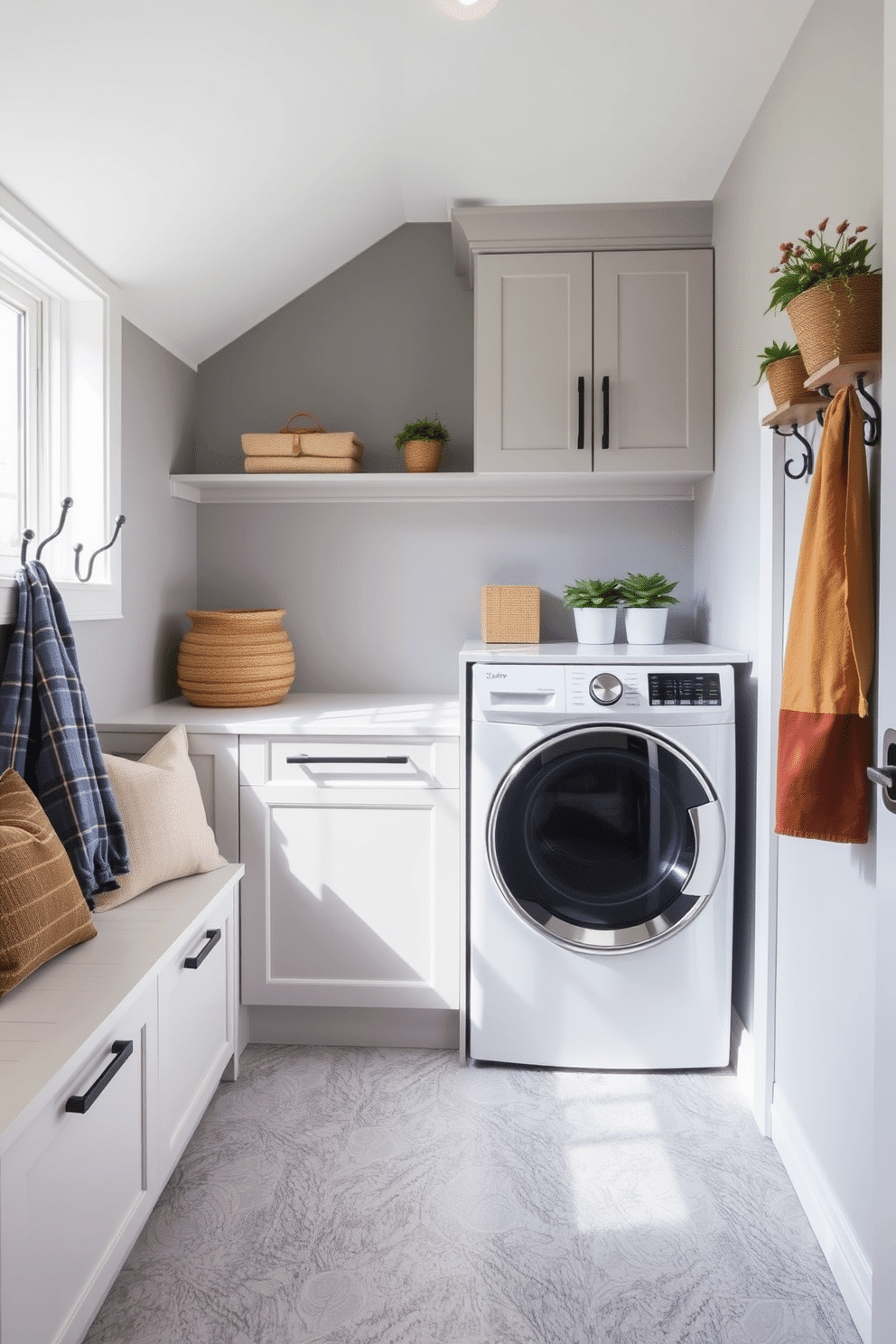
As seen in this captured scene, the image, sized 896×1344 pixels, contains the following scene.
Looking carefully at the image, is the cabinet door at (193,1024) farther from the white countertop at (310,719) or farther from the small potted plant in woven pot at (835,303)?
the small potted plant in woven pot at (835,303)

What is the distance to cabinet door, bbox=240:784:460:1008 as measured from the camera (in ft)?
7.50

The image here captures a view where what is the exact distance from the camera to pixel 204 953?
1854 mm

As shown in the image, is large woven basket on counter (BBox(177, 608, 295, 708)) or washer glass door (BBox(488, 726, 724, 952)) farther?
large woven basket on counter (BBox(177, 608, 295, 708))

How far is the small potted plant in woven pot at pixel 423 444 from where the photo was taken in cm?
271

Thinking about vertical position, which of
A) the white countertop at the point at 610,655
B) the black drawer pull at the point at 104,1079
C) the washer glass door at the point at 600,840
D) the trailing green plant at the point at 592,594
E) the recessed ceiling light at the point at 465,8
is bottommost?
the black drawer pull at the point at 104,1079

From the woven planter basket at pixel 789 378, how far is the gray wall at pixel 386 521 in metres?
1.24

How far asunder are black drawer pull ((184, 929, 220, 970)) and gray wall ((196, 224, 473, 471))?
160 cm

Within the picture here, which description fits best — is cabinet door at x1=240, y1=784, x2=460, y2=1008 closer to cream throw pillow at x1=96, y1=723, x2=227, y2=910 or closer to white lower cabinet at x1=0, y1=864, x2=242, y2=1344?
cream throw pillow at x1=96, y1=723, x2=227, y2=910

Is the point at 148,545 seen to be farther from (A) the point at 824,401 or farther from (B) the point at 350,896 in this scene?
(A) the point at 824,401

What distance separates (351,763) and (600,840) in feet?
2.16

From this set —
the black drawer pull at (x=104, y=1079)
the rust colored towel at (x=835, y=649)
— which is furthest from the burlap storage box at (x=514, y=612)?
the black drawer pull at (x=104, y=1079)

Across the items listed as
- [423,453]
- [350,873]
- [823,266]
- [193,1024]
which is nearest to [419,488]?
[423,453]

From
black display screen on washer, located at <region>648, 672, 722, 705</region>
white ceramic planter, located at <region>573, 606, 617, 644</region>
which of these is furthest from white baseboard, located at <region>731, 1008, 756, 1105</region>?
white ceramic planter, located at <region>573, 606, 617, 644</region>

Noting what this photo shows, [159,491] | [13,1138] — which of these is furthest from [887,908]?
[159,491]
